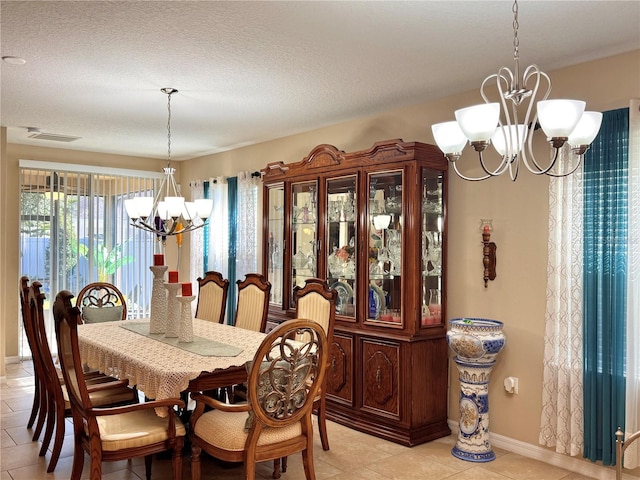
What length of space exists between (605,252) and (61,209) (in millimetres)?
6055

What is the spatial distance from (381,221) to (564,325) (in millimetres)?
1506

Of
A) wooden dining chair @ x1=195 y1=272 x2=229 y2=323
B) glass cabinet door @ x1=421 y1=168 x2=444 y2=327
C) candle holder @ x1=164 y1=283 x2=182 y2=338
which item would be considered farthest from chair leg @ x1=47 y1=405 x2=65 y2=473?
glass cabinet door @ x1=421 y1=168 x2=444 y2=327

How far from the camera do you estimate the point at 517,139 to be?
2.26 meters

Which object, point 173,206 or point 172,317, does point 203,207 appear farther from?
point 172,317

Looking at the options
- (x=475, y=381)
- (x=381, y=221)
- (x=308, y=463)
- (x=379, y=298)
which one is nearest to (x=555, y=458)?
(x=475, y=381)

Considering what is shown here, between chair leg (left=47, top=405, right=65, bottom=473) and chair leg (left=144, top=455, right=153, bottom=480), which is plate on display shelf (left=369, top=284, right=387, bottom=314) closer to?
chair leg (left=144, top=455, right=153, bottom=480)

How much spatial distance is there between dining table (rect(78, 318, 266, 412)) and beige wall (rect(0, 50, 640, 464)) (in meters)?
1.63

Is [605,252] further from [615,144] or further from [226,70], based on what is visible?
[226,70]

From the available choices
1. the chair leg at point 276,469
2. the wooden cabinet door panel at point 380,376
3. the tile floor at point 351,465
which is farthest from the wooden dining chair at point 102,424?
the wooden cabinet door panel at point 380,376

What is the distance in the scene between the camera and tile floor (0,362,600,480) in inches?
134

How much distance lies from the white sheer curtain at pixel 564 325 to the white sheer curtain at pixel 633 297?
0.96 feet

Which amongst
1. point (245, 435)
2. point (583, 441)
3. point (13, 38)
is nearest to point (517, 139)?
point (245, 435)

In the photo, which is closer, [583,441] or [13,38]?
[13,38]

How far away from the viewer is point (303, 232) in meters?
5.00
